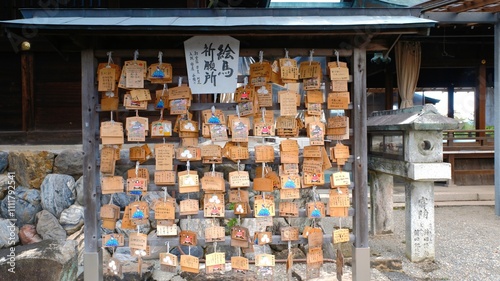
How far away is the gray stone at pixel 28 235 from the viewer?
6.09m

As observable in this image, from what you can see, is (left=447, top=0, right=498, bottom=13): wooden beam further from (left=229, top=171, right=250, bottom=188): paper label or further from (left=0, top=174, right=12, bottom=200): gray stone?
(left=0, top=174, right=12, bottom=200): gray stone

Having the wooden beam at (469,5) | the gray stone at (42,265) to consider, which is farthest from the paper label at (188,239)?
the wooden beam at (469,5)

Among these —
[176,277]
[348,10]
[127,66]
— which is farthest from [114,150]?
[348,10]

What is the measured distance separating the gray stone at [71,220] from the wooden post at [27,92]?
2.14 m

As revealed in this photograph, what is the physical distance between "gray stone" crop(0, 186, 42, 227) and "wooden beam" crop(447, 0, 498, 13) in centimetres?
897

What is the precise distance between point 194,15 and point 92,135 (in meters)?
1.74

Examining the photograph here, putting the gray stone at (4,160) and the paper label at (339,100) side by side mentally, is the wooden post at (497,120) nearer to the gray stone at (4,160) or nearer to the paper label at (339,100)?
the paper label at (339,100)

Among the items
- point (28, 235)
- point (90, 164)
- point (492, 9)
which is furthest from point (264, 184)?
point (492, 9)

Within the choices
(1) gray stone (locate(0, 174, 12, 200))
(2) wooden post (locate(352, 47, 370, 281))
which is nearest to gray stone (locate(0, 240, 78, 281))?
(1) gray stone (locate(0, 174, 12, 200))

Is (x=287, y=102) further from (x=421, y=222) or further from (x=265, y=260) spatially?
(x=421, y=222)

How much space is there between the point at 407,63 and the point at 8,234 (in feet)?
34.3

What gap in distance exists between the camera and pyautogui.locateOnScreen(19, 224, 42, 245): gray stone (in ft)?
20.0

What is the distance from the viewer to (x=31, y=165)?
6.50m

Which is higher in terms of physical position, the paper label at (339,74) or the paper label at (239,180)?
the paper label at (339,74)
